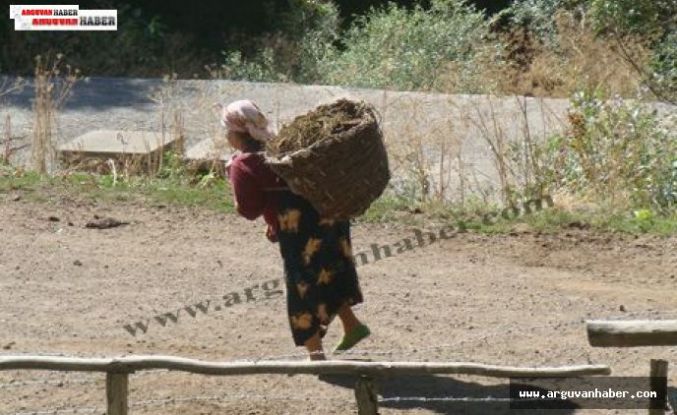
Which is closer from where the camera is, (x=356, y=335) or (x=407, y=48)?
(x=356, y=335)

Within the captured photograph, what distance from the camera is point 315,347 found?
6.65m

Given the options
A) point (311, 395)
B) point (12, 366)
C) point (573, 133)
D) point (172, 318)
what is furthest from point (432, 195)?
point (12, 366)

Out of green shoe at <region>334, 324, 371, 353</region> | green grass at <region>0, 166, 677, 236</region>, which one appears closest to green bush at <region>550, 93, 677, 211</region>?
green grass at <region>0, 166, 677, 236</region>

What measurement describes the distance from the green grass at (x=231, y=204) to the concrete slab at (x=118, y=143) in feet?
1.19

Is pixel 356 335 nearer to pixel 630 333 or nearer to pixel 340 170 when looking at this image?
pixel 340 170

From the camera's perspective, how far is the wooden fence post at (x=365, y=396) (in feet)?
17.7

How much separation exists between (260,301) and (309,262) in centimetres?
169

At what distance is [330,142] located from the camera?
634cm

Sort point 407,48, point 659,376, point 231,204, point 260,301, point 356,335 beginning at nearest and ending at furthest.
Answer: point 659,376, point 356,335, point 260,301, point 231,204, point 407,48

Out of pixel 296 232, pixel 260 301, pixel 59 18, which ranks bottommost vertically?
pixel 260 301

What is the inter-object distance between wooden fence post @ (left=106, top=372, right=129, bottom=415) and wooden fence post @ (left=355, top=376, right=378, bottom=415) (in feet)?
2.87

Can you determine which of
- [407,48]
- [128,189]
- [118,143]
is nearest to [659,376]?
[128,189]

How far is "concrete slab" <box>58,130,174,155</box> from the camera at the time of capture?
11.5 m

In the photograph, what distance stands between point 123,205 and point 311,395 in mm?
4324
